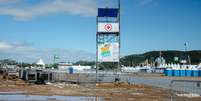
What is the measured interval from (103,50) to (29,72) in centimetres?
1020

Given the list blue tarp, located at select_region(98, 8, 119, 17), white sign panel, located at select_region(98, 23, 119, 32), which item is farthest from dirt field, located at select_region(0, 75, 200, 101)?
blue tarp, located at select_region(98, 8, 119, 17)

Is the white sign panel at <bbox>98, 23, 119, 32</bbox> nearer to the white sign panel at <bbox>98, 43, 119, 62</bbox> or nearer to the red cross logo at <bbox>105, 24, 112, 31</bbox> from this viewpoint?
the red cross logo at <bbox>105, 24, 112, 31</bbox>

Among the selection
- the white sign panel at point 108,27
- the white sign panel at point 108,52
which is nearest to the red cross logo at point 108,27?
the white sign panel at point 108,27

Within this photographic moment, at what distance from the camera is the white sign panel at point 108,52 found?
54812 mm

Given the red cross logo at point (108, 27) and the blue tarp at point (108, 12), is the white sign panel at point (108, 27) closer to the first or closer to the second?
the red cross logo at point (108, 27)

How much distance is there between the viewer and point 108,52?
181 feet

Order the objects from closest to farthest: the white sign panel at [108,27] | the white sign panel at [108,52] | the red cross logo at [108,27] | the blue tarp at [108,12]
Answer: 1. the white sign panel at [108,52]
2. the blue tarp at [108,12]
3. the white sign panel at [108,27]
4. the red cross logo at [108,27]

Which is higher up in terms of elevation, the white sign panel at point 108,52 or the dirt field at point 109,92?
the white sign panel at point 108,52

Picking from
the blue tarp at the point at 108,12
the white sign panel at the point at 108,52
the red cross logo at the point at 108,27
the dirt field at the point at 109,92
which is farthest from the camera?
the red cross logo at the point at 108,27

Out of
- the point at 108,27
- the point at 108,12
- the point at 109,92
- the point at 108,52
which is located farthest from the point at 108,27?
the point at 109,92

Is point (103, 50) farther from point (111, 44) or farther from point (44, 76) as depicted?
point (44, 76)

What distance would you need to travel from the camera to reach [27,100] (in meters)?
26.1

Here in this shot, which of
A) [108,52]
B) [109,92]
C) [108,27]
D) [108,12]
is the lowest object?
[109,92]

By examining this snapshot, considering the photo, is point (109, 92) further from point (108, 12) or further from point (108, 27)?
point (108, 12)
